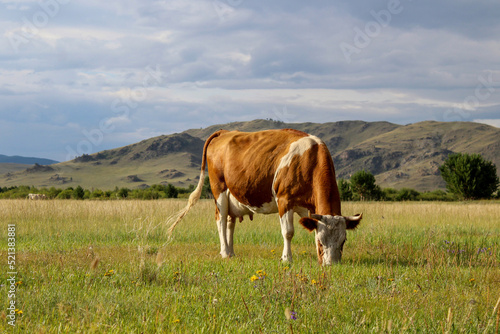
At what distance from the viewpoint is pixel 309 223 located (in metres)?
7.12

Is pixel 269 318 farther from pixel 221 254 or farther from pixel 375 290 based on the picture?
pixel 221 254

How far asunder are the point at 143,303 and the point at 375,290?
2.85 metres

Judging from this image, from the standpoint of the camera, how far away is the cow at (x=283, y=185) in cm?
728

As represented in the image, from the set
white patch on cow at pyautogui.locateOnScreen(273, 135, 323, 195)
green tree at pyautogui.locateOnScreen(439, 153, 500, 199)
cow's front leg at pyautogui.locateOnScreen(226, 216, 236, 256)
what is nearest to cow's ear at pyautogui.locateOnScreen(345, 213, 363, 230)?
white patch on cow at pyautogui.locateOnScreen(273, 135, 323, 195)

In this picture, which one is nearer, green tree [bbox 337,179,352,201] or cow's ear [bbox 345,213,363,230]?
cow's ear [bbox 345,213,363,230]

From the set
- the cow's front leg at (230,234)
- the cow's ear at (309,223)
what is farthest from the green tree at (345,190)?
the cow's ear at (309,223)

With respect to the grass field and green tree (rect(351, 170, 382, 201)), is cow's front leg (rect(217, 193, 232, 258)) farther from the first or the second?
green tree (rect(351, 170, 382, 201))

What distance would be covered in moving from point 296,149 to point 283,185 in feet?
2.43

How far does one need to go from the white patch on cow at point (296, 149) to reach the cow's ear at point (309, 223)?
1475mm

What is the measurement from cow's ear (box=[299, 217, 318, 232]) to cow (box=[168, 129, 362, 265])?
2 cm

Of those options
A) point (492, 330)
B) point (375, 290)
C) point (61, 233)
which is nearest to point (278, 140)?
point (375, 290)

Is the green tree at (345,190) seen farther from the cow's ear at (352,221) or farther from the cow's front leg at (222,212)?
the cow's ear at (352,221)

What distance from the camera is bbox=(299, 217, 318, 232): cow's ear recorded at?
7059mm

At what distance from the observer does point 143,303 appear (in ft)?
16.1
